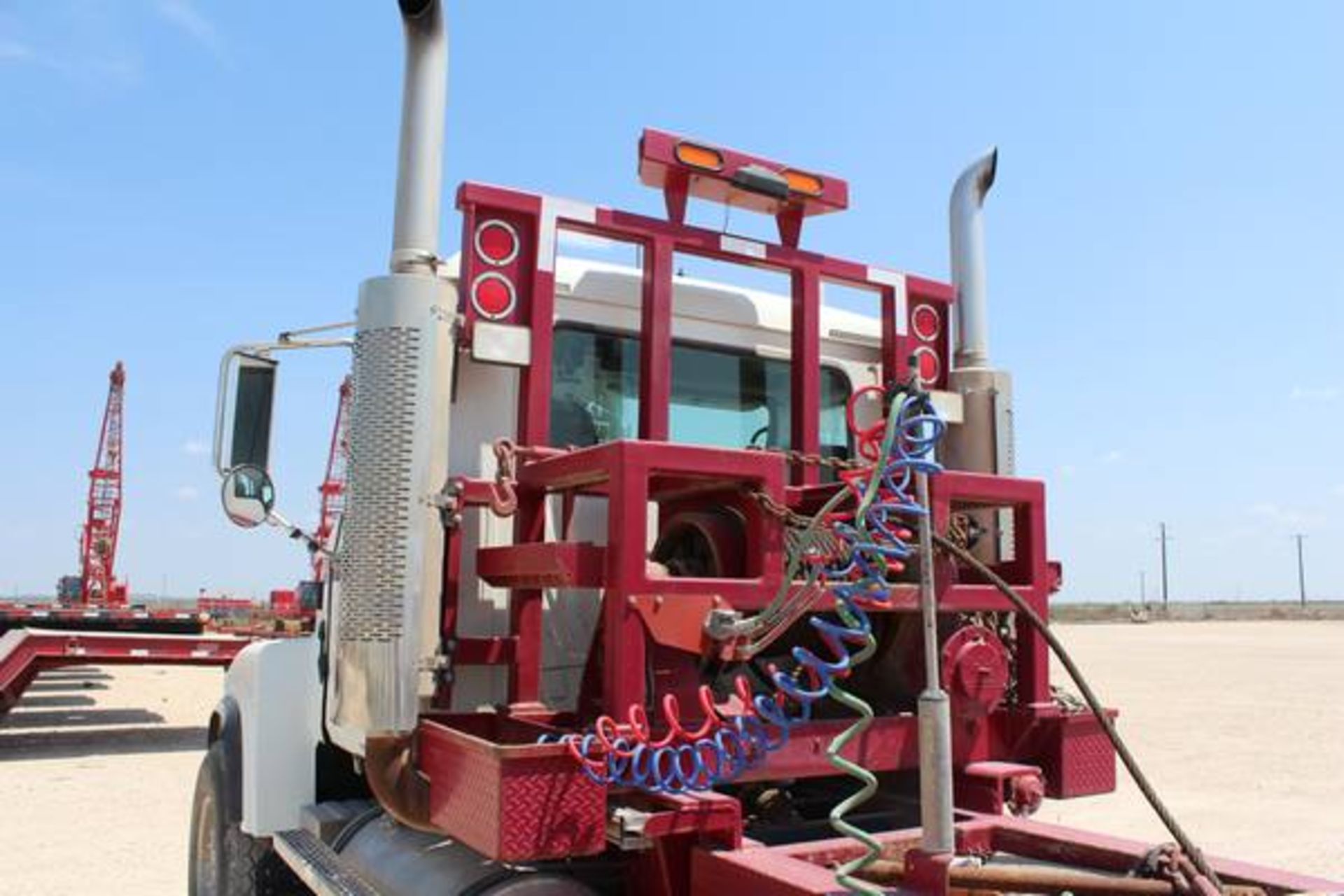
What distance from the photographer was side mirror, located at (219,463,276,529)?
420 cm

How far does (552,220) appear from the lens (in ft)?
12.0

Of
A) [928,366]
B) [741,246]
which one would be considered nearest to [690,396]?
[741,246]

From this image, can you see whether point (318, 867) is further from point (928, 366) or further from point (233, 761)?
point (928, 366)

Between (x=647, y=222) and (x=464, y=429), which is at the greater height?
(x=647, y=222)

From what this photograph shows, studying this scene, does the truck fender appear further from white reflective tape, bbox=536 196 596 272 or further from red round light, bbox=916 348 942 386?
red round light, bbox=916 348 942 386

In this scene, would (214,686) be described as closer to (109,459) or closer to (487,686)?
(487,686)

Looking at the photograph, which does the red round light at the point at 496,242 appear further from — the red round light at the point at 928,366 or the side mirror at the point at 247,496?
the red round light at the point at 928,366

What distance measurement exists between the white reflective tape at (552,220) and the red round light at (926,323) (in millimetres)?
1551

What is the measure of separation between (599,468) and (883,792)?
176 centimetres

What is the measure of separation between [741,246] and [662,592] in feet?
5.37

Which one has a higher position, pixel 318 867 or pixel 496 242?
pixel 496 242

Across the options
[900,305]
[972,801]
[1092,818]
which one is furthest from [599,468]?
[1092,818]

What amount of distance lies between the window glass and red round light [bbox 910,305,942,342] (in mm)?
453

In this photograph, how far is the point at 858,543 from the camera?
2.38 m
